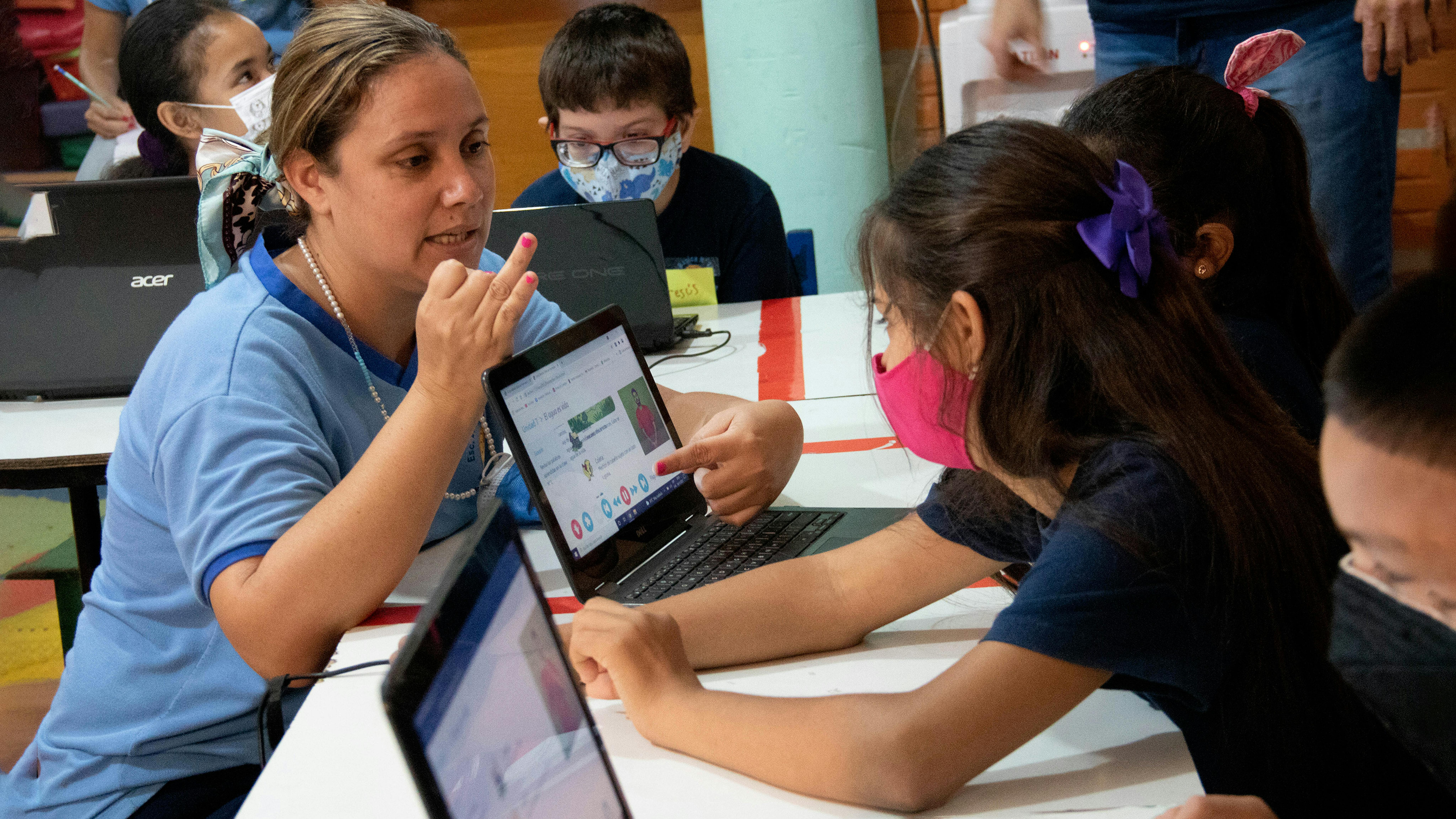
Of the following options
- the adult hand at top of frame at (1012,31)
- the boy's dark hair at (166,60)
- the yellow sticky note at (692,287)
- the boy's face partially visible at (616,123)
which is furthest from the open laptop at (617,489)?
the boy's dark hair at (166,60)

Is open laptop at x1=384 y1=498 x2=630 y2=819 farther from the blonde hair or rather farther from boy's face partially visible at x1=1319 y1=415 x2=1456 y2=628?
the blonde hair

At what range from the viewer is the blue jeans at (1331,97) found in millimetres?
1646

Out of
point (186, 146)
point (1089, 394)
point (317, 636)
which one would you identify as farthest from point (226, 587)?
point (186, 146)

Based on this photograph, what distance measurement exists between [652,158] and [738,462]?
1200 millimetres

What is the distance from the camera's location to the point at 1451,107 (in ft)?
1.09

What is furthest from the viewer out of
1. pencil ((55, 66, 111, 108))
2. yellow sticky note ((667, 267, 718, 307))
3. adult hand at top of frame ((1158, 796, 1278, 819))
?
pencil ((55, 66, 111, 108))

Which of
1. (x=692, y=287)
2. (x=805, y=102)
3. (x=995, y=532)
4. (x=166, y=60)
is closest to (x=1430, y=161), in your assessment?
(x=995, y=532)

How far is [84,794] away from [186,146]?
66.2 inches

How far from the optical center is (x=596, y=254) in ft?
6.11

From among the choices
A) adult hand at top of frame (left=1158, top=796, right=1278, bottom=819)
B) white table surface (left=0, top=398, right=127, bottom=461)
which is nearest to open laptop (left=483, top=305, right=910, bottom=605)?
adult hand at top of frame (left=1158, top=796, right=1278, bottom=819)

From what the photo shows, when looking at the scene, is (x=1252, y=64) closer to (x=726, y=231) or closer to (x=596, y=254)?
(x=596, y=254)

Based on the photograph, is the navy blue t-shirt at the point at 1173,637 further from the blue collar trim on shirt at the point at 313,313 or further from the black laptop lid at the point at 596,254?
the black laptop lid at the point at 596,254

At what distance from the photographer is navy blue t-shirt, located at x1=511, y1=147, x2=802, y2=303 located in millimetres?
2461

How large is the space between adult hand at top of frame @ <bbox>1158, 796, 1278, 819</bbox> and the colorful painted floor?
6.36 feet
